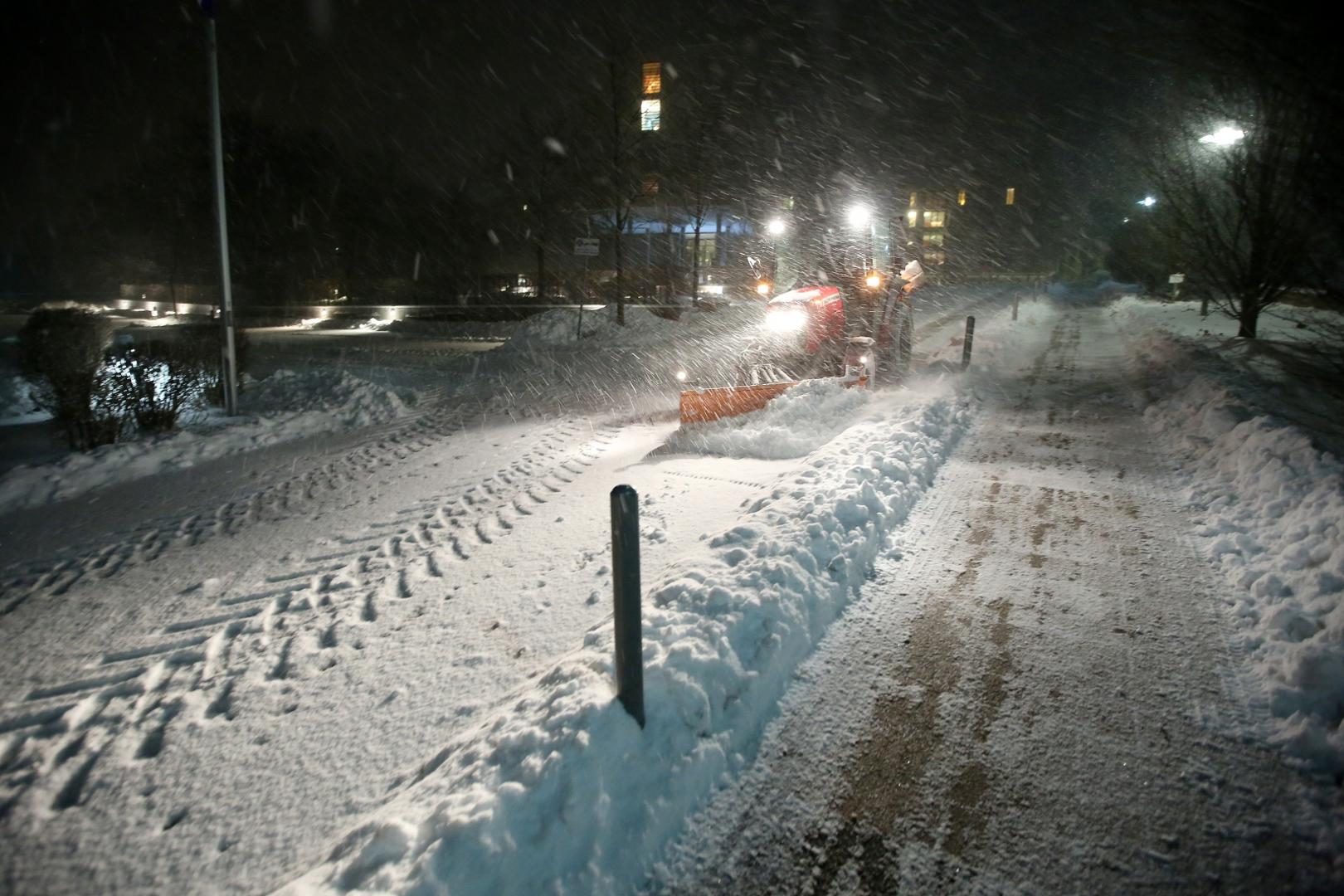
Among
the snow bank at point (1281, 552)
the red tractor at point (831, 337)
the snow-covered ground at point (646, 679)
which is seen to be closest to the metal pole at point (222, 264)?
the snow-covered ground at point (646, 679)

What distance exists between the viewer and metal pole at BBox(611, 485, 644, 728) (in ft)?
9.86

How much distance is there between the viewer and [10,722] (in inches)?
153

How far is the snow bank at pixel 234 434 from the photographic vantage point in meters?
7.93

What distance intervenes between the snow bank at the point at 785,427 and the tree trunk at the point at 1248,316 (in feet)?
37.9

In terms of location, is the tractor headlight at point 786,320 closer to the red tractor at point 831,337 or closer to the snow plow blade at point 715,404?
the red tractor at point 831,337

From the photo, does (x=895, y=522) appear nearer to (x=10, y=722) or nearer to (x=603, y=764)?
(x=603, y=764)

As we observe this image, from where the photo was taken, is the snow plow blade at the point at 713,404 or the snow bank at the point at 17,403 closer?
the snow plow blade at the point at 713,404

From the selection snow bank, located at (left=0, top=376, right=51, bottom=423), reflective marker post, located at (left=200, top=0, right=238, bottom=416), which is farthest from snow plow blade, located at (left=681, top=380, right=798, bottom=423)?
snow bank, located at (left=0, top=376, right=51, bottom=423)

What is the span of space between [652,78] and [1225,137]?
728 inches

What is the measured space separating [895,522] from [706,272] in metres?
41.0

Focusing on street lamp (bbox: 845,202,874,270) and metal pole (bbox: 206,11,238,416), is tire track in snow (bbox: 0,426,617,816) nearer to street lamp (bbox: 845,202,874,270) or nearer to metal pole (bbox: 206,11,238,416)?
metal pole (bbox: 206,11,238,416)

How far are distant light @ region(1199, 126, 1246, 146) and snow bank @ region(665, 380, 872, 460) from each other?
31.3 feet

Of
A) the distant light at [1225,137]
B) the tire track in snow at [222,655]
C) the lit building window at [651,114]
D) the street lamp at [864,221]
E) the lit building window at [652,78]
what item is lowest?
the tire track in snow at [222,655]

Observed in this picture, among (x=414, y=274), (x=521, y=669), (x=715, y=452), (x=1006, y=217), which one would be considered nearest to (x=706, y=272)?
(x=414, y=274)
